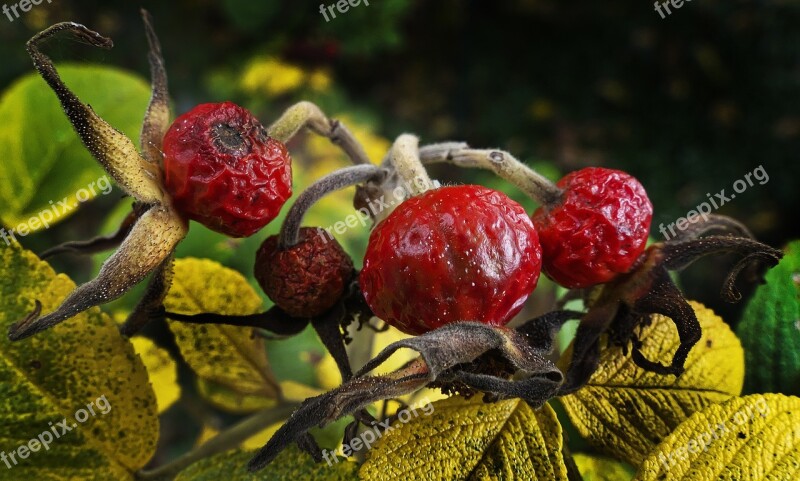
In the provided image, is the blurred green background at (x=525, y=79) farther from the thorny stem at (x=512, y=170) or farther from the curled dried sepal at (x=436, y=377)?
the curled dried sepal at (x=436, y=377)

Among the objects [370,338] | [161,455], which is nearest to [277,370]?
[370,338]

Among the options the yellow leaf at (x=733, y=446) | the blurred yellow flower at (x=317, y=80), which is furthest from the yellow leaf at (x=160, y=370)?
the blurred yellow flower at (x=317, y=80)

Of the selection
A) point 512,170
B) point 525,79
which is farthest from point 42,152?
point 525,79

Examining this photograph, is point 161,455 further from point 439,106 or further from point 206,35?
point 439,106

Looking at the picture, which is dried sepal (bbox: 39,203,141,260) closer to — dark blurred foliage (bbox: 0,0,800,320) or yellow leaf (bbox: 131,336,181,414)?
yellow leaf (bbox: 131,336,181,414)

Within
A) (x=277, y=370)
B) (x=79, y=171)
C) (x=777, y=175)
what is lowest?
(x=777, y=175)

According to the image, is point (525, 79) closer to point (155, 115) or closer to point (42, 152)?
point (42, 152)
